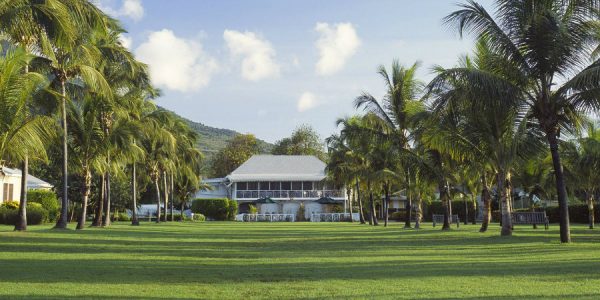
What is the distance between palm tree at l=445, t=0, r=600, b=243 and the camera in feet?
58.5

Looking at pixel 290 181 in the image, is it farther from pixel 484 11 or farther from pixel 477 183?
pixel 484 11

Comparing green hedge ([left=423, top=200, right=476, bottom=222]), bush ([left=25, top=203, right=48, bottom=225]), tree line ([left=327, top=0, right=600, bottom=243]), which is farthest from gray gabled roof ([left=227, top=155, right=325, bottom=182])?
tree line ([left=327, top=0, right=600, bottom=243])

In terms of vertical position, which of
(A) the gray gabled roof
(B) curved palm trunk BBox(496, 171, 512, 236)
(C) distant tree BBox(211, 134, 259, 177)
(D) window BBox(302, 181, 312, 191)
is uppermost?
(C) distant tree BBox(211, 134, 259, 177)

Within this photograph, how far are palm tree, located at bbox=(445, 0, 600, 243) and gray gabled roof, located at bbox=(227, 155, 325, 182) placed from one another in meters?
45.4

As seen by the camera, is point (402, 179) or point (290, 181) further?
point (290, 181)

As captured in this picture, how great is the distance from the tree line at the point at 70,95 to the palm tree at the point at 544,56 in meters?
11.5

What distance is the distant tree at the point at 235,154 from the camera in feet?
281

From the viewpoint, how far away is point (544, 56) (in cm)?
1817

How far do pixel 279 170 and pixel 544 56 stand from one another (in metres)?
50.4

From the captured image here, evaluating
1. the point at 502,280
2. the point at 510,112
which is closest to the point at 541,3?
the point at 510,112

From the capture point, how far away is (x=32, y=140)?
55.5ft

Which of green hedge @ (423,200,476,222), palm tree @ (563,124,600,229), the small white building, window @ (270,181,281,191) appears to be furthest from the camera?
window @ (270,181,281,191)

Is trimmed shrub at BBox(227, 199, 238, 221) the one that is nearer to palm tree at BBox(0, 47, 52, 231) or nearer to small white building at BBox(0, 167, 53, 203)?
small white building at BBox(0, 167, 53, 203)

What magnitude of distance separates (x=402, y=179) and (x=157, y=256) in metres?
21.7
